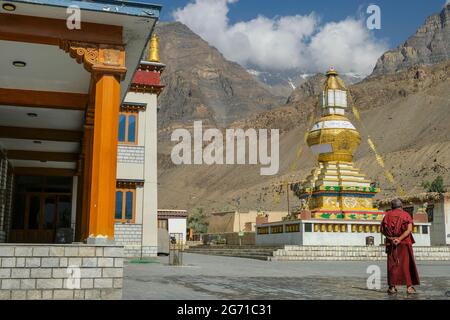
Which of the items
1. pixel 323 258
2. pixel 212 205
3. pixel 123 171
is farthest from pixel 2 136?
pixel 212 205

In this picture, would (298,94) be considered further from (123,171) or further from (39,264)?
(39,264)

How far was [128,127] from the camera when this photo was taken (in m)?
21.4

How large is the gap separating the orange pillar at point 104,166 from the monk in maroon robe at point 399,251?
4.57m

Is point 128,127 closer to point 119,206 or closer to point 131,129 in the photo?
point 131,129

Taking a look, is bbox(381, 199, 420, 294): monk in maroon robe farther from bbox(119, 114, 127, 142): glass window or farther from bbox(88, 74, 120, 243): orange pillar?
bbox(119, 114, 127, 142): glass window

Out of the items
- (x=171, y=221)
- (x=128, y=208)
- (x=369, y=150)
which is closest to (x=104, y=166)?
(x=128, y=208)

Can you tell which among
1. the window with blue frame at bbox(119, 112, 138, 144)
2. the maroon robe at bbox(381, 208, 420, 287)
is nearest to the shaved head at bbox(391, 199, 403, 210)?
the maroon robe at bbox(381, 208, 420, 287)

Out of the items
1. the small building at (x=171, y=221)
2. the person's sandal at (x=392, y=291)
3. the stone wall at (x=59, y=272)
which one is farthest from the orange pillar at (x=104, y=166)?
the small building at (x=171, y=221)

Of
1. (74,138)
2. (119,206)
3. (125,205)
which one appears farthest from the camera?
(125,205)

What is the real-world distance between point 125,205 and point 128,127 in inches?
127

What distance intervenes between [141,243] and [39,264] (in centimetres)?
1334

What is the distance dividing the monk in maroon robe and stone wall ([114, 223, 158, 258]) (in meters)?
13.5

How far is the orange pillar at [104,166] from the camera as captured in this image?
837cm

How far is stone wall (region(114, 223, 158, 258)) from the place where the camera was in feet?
67.4
